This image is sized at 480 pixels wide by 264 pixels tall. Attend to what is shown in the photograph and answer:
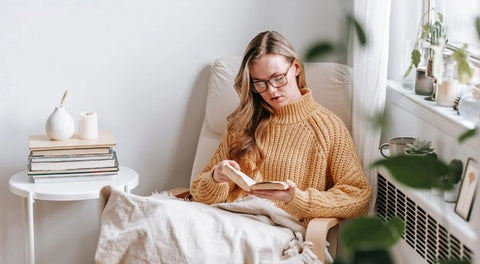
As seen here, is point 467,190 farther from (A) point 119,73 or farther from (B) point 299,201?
(A) point 119,73

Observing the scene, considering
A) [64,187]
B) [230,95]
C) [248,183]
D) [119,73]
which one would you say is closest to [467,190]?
[248,183]

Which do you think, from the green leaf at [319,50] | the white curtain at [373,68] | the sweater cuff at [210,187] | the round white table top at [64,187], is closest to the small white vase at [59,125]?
the round white table top at [64,187]

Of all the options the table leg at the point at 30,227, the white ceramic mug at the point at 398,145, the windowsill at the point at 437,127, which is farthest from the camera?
the table leg at the point at 30,227

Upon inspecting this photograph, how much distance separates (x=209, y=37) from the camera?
297 centimetres

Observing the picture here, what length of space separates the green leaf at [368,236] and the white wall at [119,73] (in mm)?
2413

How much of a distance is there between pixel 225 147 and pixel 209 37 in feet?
1.94

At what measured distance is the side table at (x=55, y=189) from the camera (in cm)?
255

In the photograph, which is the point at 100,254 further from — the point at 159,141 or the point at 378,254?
the point at 378,254

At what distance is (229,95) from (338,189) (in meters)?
0.66

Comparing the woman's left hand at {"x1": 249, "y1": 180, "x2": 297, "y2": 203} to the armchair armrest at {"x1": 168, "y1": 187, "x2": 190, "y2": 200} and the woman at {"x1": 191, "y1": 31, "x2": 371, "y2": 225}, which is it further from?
the armchair armrest at {"x1": 168, "y1": 187, "x2": 190, "y2": 200}

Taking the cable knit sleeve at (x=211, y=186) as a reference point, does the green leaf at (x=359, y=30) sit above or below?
above

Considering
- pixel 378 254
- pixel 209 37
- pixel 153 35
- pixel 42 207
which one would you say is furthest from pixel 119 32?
pixel 378 254

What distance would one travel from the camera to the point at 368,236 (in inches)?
19.8

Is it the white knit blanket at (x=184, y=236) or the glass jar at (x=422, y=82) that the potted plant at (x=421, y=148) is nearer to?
the glass jar at (x=422, y=82)
